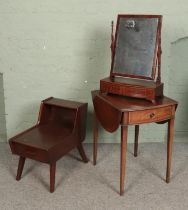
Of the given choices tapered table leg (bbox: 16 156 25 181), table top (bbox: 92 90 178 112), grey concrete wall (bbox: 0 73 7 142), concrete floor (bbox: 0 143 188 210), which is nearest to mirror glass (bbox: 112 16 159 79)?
table top (bbox: 92 90 178 112)

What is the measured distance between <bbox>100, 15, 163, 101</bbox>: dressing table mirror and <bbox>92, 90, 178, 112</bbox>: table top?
42 mm

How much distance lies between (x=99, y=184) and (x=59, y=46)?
137cm

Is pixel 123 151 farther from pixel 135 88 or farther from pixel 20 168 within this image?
pixel 20 168

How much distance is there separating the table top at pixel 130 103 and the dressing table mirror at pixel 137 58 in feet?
0.14

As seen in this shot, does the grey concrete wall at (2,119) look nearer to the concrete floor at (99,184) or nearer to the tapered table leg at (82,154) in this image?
the concrete floor at (99,184)

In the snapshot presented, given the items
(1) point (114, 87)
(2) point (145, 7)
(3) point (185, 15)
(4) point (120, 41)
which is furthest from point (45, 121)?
(3) point (185, 15)

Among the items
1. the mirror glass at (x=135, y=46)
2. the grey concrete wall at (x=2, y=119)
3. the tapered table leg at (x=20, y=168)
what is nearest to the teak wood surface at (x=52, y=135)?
the tapered table leg at (x=20, y=168)

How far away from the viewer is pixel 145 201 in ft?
7.68

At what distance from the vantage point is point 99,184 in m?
2.56

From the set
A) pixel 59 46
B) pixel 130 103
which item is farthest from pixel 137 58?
pixel 59 46

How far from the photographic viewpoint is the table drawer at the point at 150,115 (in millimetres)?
2248

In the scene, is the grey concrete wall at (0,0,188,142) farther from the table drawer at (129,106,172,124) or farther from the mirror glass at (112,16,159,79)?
the table drawer at (129,106,172,124)

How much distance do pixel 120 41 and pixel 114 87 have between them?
379 mm

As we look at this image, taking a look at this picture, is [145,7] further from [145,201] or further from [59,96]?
[145,201]
